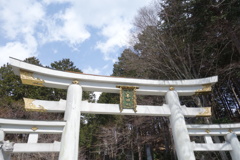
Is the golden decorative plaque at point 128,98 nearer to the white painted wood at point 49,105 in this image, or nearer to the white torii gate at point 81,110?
the white torii gate at point 81,110

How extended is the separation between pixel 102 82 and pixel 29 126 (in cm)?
238

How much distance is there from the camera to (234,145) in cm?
477

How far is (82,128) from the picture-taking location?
53.0 feet

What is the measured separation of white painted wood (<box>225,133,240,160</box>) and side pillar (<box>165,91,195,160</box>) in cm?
134

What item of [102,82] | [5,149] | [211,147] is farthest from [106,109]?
[211,147]

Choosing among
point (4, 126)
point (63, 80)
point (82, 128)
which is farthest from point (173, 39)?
point (82, 128)

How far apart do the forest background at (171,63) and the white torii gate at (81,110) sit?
6.62ft

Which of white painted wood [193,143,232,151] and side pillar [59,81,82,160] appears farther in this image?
white painted wood [193,143,232,151]

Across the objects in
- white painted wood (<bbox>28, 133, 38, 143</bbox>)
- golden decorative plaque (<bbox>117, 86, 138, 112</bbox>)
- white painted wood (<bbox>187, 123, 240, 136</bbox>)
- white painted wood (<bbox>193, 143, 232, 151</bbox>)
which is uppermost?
golden decorative plaque (<bbox>117, 86, 138, 112</bbox>)

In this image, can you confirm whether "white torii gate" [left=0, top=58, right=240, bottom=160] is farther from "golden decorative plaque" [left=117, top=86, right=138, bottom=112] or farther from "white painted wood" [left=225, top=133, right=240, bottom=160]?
"golden decorative plaque" [left=117, top=86, right=138, bottom=112]

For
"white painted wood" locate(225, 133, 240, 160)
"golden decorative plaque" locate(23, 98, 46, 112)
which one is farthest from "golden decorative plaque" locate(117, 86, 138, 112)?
"white painted wood" locate(225, 133, 240, 160)

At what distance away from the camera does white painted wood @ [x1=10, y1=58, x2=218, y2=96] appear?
4570 millimetres

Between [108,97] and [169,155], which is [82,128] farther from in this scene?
[169,155]

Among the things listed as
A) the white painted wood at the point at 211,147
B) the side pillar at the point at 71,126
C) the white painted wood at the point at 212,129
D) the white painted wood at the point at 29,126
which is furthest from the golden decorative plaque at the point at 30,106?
the white painted wood at the point at 211,147
